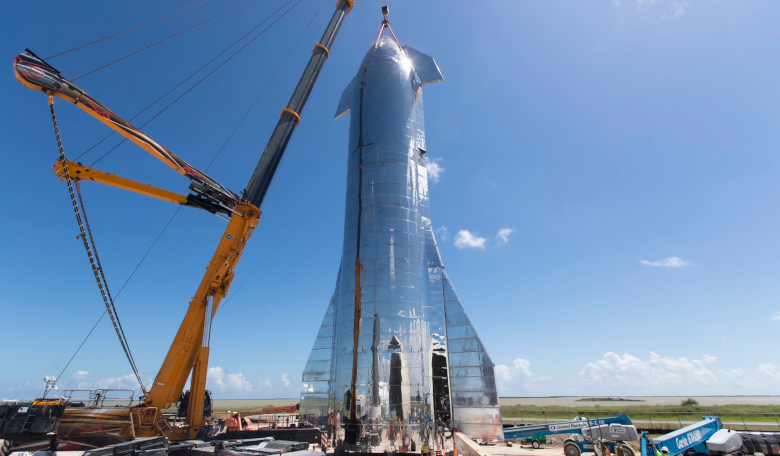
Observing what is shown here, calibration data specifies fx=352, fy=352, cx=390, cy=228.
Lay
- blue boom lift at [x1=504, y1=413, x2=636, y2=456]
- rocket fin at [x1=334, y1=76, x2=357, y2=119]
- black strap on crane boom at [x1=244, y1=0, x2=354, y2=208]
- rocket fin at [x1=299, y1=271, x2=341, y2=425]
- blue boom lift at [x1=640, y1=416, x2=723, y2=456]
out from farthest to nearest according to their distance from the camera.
Result: rocket fin at [x1=334, y1=76, x2=357, y2=119], black strap on crane boom at [x1=244, y1=0, x2=354, y2=208], rocket fin at [x1=299, y1=271, x2=341, y2=425], blue boom lift at [x1=504, y1=413, x2=636, y2=456], blue boom lift at [x1=640, y1=416, x2=723, y2=456]

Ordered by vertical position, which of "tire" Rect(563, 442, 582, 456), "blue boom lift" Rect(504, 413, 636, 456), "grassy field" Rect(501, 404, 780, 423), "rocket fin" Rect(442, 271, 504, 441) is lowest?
"grassy field" Rect(501, 404, 780, 423)

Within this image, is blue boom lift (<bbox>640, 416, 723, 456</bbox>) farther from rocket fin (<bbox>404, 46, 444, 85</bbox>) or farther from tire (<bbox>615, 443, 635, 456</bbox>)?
rocket fin (<bbox>404, 46, 444, 85</bbox>)

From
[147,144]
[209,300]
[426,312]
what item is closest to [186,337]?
[209,300]

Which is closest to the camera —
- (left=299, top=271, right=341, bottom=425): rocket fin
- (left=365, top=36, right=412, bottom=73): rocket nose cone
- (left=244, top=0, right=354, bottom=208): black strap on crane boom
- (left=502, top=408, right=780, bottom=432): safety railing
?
(left=299, top=271, right=341, bottom=425): rocket fin

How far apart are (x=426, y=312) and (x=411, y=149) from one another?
6.81m

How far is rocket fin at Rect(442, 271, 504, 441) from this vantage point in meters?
12.9

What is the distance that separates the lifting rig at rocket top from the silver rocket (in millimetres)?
4672

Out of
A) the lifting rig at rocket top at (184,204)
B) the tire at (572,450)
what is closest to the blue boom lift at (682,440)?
the tire at (572,450)

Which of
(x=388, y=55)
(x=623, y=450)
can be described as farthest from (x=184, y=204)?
(x=623, y=450)

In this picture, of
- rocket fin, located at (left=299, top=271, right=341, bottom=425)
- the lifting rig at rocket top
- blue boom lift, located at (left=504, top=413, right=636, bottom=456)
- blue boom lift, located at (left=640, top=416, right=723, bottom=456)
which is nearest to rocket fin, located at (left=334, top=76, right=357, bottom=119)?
the lifting rig at rocket top

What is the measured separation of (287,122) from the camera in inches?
751

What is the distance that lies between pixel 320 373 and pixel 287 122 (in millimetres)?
12866

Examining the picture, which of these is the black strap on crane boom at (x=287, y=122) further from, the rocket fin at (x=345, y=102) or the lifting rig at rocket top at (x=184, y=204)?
the rocket fin at (x=345, y=102)

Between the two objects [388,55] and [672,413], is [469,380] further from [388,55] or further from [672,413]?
[672,413]
